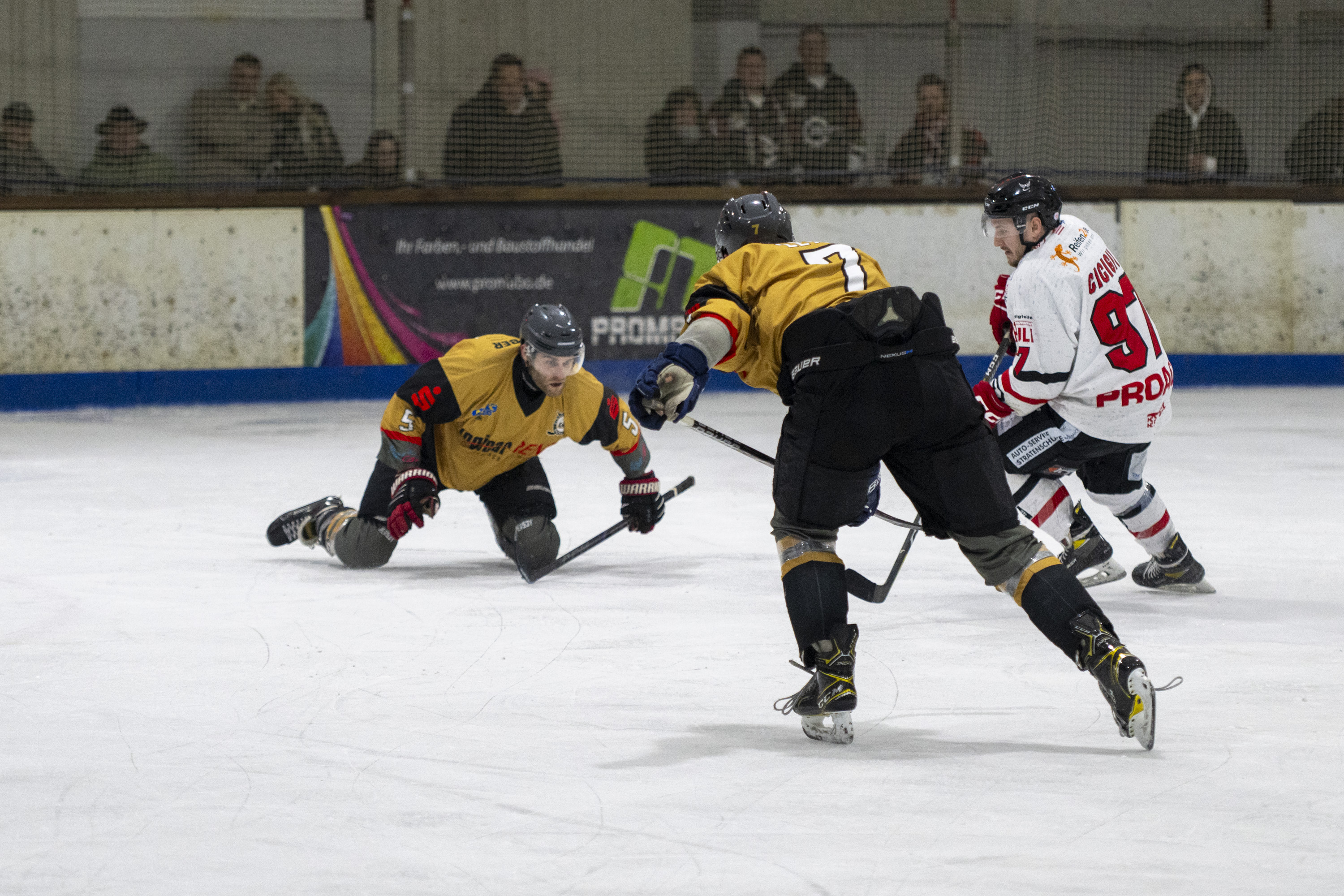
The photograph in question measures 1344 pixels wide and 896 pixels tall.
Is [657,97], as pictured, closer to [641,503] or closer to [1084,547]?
[641,503]

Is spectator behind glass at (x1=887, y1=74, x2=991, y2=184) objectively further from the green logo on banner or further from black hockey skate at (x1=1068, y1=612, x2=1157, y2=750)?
black hockey skate at (x1=1068, y1=612, x2=1157, y2=750)

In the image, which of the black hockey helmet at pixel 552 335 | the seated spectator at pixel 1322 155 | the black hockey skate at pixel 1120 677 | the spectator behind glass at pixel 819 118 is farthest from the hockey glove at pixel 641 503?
the seated spectator at pixel 1322 155

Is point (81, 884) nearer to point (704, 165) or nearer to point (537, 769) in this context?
point (537, 769)

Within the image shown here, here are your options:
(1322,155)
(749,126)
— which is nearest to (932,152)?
(749,126)

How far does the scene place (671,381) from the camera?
2.71 metres

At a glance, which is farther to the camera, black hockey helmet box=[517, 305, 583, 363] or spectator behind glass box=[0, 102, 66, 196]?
spectator behind glass box=[0, 102, 66, 196]

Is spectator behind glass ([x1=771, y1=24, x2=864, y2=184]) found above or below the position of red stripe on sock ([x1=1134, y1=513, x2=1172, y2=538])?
above

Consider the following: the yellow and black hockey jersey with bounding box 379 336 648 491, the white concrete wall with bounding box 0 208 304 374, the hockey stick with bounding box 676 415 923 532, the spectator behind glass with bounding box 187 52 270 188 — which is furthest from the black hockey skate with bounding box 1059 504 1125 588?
the spectator behind glass with bounding box 187 52 270 188

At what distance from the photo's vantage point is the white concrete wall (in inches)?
363

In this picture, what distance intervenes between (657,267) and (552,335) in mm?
5835

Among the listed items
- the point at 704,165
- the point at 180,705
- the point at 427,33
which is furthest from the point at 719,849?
the point at 427,33

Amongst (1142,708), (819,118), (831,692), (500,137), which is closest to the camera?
(1142,708)

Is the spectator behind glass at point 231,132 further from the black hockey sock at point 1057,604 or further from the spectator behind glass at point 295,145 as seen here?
the black hockey sock at point 1057,604

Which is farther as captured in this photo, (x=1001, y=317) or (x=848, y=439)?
(x=1001, y=317)
